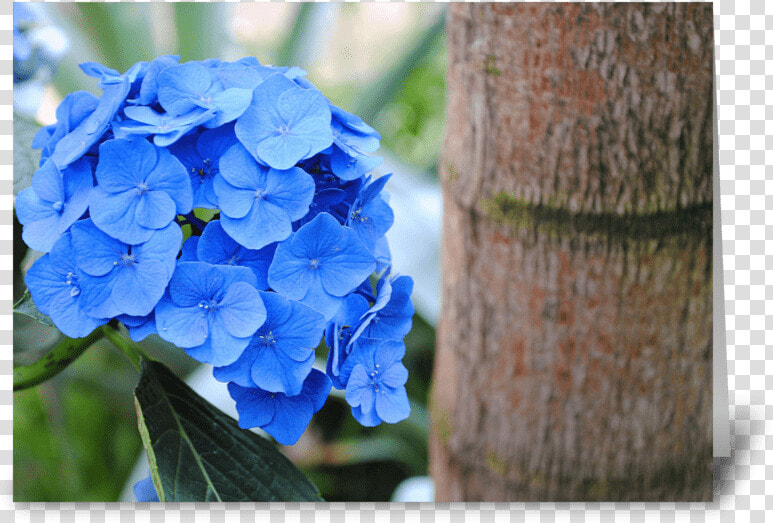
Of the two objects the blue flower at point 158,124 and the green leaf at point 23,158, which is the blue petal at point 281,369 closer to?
the blue flower at point 158,124

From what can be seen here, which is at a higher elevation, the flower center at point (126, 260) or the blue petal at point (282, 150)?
the blue petal at point (282, 150)

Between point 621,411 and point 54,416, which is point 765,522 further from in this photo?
point 54,416

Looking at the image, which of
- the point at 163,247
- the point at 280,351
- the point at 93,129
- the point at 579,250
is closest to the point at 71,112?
the point at 93,129

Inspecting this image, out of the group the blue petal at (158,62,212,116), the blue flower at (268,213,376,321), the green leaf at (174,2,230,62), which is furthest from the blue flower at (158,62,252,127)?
the green leaf at (174,2,230,62)

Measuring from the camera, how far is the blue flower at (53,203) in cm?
50

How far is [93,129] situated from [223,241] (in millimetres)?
139

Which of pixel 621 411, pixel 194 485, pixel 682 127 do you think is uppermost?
pixel 682 127

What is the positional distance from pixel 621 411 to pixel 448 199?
399 millimetres

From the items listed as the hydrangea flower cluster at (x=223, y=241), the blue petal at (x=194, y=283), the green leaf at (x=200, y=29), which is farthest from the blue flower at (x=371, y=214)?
the green leaf at (x=200, y=29)

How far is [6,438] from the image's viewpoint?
2.84ft

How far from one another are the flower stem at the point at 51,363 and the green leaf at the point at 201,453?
0.09 m

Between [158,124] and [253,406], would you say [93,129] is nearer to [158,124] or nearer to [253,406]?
[158,124]

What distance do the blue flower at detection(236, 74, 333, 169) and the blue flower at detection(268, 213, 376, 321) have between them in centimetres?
5

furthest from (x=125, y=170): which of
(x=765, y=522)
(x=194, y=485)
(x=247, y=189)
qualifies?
(x=765, y=522)
